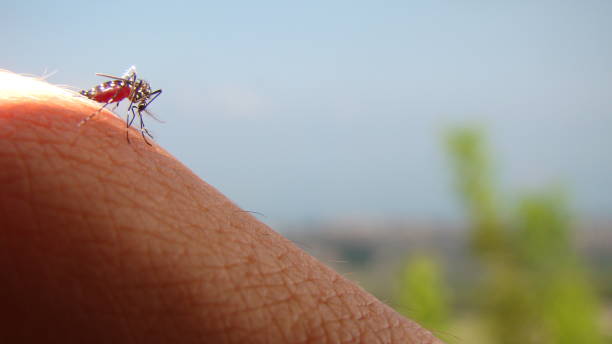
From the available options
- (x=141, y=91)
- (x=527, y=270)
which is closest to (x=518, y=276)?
(x=527, y=270)

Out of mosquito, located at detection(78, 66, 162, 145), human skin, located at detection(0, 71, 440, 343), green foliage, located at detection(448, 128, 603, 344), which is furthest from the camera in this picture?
green foliage, located at detection(448, 128, 603, 344)

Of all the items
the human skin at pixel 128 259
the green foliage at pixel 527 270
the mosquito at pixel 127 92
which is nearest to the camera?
the human skin at pixel 128 259

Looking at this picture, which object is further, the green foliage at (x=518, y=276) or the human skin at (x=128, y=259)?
the green foliage at (x=518, y=276)

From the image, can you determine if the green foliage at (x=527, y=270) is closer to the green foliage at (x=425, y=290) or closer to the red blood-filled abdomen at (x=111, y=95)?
the green foliage at (x=425, y=290)

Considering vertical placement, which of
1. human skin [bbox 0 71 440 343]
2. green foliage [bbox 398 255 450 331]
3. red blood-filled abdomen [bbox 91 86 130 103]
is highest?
red blood-filled abdomen [bbox 91 86 130 103]

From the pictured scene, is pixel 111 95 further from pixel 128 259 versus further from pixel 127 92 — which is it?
pixel 128 259

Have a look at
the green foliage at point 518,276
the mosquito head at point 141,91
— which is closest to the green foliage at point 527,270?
the green foliage at point 518,276

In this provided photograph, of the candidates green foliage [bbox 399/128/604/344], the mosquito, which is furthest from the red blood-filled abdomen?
green foliage [bbox 399/128/604/344]

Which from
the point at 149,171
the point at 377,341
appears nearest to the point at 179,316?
the point at 149,171

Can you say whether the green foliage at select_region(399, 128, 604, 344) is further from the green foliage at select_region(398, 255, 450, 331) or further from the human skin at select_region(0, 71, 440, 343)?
the human skin at select_region(0, 71, 440, 343)
